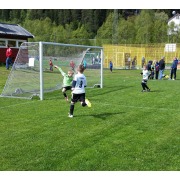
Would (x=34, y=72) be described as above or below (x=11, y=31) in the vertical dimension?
below

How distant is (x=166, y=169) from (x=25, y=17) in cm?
Answer: 11331

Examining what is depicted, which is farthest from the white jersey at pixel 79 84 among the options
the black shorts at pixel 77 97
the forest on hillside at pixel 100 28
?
the forest on hillside at pixel 100 28

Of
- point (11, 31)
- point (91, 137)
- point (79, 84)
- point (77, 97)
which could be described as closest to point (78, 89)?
point (79, 84)

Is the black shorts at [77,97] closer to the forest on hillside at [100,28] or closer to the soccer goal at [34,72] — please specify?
the soccer goal at [34,72]

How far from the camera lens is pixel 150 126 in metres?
8.84

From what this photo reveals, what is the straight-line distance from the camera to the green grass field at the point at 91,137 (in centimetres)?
594

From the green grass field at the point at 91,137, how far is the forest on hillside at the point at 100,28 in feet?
157

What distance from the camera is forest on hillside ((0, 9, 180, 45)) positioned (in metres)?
70.9

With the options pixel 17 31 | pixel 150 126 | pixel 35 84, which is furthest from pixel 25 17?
pixel 150 126

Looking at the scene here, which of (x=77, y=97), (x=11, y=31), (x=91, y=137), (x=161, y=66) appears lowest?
(x=91, y=137)

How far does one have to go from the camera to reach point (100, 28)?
92.7 meters

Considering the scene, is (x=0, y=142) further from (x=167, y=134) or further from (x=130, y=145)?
(x=167, y=134)

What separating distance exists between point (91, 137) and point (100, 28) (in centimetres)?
8712

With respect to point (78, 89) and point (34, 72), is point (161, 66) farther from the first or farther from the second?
point (78, 89)
